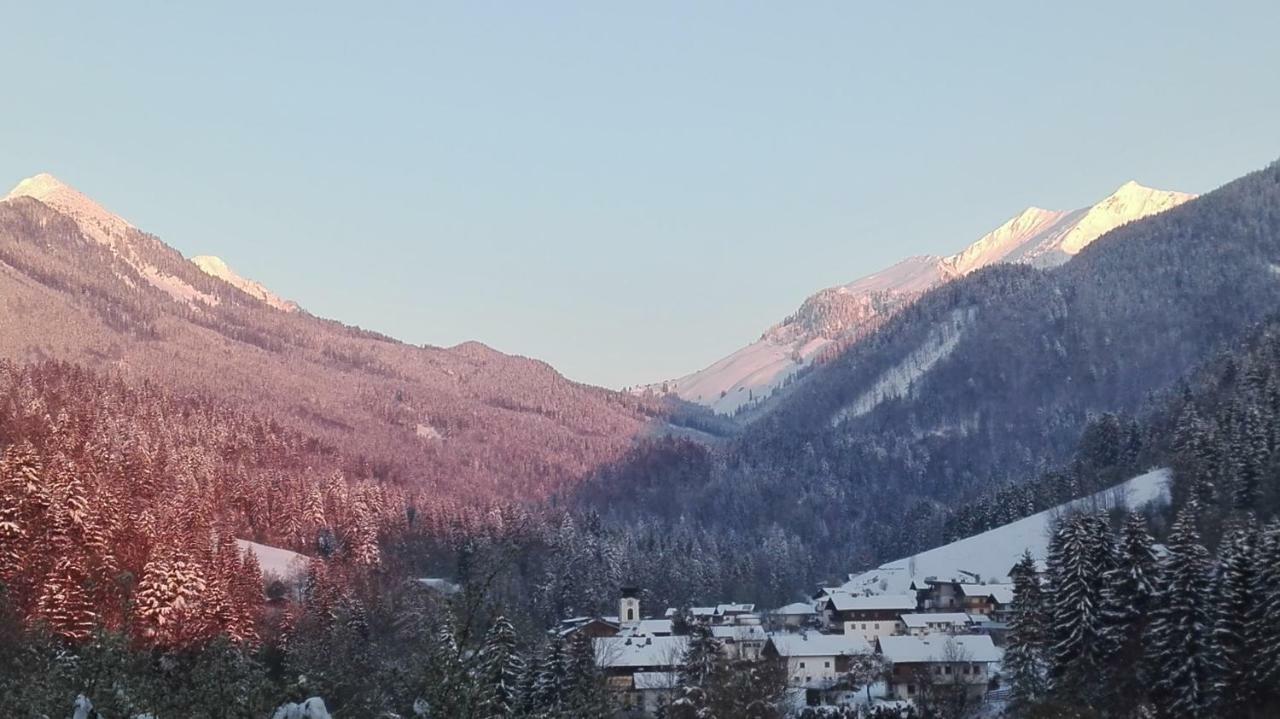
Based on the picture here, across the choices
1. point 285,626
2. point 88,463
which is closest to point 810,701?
point 285,626

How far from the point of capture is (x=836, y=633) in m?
98.0

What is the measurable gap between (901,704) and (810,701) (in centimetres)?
598

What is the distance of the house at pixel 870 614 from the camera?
3797 inches

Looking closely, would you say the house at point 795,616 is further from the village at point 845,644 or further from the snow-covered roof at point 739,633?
the snow-covered roof at point 739,633

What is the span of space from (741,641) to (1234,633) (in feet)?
119

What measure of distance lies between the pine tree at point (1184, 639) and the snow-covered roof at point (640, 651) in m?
31.1

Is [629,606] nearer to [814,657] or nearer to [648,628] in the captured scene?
[648,628]

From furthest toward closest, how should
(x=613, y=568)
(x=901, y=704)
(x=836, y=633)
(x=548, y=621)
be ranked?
(x=613, y=568) → (x=548, y=621) → (x=836, y=633) → (x=901, y=704)

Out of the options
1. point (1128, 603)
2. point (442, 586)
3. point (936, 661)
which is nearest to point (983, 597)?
point (936, 661)

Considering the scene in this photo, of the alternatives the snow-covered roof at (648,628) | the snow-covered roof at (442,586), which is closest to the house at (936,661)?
the snow-covered roof at (648,628)

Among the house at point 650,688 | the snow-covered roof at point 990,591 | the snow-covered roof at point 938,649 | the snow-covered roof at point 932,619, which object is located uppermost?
the snow-covered roof at point 990,591

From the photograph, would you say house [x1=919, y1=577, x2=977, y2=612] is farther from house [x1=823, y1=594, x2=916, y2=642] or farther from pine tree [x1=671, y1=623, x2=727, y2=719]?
pine tree [x1=671, y1=623, x2=727, y2=719]

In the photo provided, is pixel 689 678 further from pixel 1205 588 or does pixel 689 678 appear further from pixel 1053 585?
pixel 1205 588

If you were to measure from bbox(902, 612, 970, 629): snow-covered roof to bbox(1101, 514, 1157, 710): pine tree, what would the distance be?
36.6m
